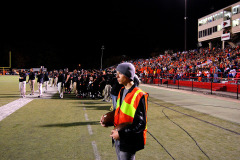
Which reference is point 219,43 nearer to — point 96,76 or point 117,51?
point 96,76

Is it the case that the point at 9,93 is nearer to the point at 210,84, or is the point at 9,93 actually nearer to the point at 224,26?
the point at 210,84

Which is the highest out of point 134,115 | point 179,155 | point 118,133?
point 134,115

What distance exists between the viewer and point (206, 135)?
597 cm

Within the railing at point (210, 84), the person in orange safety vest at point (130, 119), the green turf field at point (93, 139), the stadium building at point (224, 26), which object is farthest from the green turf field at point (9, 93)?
the stadium building at point (224, 26)

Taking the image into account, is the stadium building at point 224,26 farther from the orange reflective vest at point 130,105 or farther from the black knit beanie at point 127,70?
the orange reflective vest at point 130,105

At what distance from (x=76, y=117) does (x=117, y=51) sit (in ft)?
324

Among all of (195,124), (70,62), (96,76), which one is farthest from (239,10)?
(70,62)

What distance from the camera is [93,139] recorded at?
17.8 ft

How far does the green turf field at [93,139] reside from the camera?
4441 mm

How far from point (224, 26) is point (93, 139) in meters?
46.7

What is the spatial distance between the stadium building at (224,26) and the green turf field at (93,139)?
41171mm

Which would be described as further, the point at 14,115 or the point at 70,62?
the point at 70,62

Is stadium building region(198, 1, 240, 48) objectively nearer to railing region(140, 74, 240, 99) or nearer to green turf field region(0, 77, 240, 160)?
railing region(140, 74, 240, 99)

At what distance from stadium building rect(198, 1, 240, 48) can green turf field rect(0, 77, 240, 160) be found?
41.2 metres
